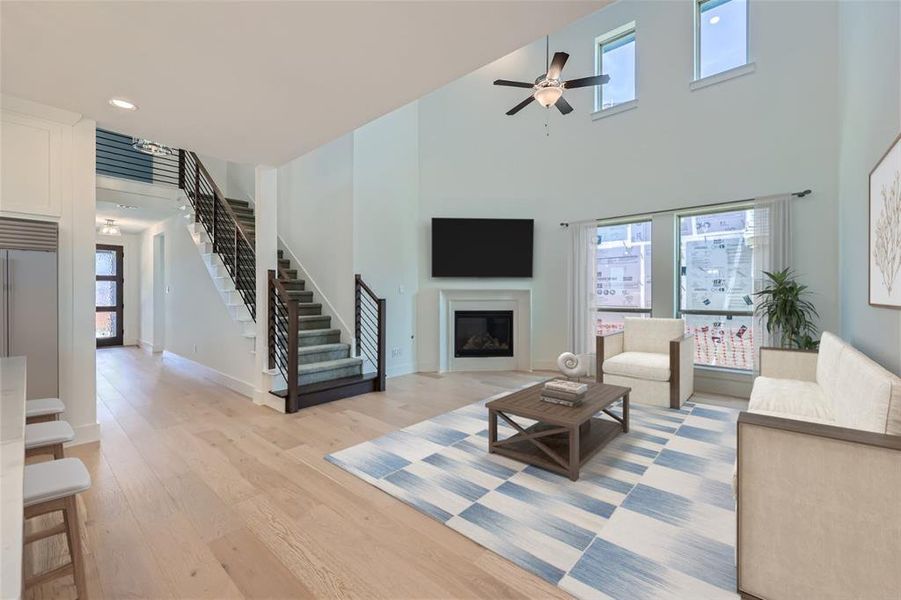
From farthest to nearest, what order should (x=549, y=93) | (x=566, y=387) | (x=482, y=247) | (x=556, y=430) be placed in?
(x=482, y=247)
(x=549, y=93)
(x=566, y=387)
(x=556, y=430)

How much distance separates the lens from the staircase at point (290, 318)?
407 cm

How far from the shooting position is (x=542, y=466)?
2557mm

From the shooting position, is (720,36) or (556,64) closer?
(556,64)

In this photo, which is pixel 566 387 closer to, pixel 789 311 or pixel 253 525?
pixel 253 525

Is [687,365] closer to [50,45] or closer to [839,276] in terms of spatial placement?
[839,276]

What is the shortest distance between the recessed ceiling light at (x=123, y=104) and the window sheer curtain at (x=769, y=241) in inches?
228

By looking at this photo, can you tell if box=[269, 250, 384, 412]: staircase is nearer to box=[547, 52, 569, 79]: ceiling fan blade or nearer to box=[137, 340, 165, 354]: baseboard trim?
box=[547, 52, 569, 79]: ceiling fan blade

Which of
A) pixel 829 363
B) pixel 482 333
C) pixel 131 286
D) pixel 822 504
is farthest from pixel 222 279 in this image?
pixel 829 363

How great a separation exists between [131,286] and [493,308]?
317 inches

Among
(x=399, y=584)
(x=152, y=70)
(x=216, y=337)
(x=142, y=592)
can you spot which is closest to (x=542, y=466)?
(x=399, y=584)

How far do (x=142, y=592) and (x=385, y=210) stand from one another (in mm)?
4619

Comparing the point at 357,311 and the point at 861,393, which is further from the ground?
the point at 357,311

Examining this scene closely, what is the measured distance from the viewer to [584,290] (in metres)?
5.46

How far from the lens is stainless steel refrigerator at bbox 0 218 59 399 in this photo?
8.66 ft
